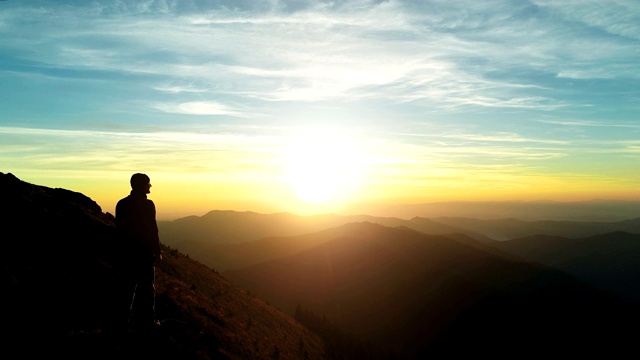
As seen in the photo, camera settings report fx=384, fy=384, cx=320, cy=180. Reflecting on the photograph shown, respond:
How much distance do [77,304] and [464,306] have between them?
14510 cm

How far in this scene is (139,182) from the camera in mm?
11570

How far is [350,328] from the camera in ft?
496

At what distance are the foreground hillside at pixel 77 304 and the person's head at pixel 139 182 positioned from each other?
147 inches

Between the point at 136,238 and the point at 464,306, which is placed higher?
the point at 136,238

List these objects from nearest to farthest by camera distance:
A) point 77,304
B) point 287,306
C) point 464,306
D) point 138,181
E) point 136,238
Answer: point 136,238 < point 138,181 < point 77,304 < point 464,306 < point 287,306

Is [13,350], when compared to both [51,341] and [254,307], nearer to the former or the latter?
[51,341]

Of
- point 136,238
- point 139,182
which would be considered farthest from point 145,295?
point 139,182

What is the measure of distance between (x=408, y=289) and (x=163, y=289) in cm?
16186

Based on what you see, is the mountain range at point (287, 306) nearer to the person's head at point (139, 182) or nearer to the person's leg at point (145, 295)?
the person's leg at point (145, 295)

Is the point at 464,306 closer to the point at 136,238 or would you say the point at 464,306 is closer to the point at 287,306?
the point at 287,306

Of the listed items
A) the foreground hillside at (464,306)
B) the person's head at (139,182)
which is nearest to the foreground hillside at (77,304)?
the person's head at (139,182)

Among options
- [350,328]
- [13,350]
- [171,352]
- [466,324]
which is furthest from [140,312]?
[350,328]

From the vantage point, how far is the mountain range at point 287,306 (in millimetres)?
12164

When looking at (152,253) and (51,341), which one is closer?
(51,341)
